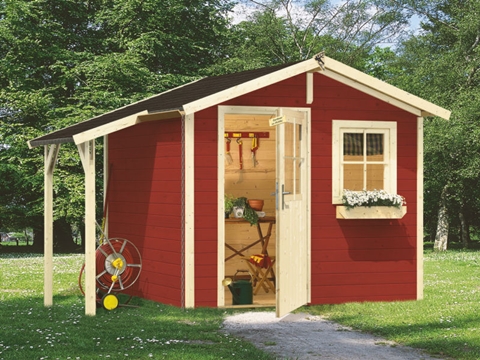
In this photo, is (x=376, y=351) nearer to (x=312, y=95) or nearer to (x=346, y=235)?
(x=346, y=235)

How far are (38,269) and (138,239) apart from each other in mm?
5811

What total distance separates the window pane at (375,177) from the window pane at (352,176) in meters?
0.13

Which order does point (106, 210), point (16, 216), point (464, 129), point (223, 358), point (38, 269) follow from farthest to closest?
1. point (16, 216)
2. point (464, 129)
3. point (38, 269)
4. point (106, 210)
5. point (223, 358)

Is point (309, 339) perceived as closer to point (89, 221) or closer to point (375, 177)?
point (89, 221)

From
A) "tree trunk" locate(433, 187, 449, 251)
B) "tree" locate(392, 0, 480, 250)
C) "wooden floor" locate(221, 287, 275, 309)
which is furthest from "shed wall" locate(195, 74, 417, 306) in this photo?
"tree trunk" locate(433, 187, 449, 251)

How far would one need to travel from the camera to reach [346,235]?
33.4 feet

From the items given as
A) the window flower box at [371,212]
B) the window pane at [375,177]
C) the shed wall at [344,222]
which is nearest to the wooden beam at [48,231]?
the shed wall at [344,222]

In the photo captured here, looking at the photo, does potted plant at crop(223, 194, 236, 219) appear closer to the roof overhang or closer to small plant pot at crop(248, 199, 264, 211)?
small plant pot at crop(248, 199, 264, 211)

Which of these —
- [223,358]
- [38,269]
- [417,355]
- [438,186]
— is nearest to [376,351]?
[417,355]

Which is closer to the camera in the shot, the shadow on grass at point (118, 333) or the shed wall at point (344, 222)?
the shadow on grass at point (118, 333)

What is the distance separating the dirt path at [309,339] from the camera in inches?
274

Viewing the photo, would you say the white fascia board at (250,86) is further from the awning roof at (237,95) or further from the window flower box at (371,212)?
the window flower box at (371,212)

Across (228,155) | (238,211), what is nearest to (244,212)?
(238,211)

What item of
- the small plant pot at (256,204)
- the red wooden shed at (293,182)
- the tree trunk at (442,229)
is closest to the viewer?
the red wooden shed at (293,182)
